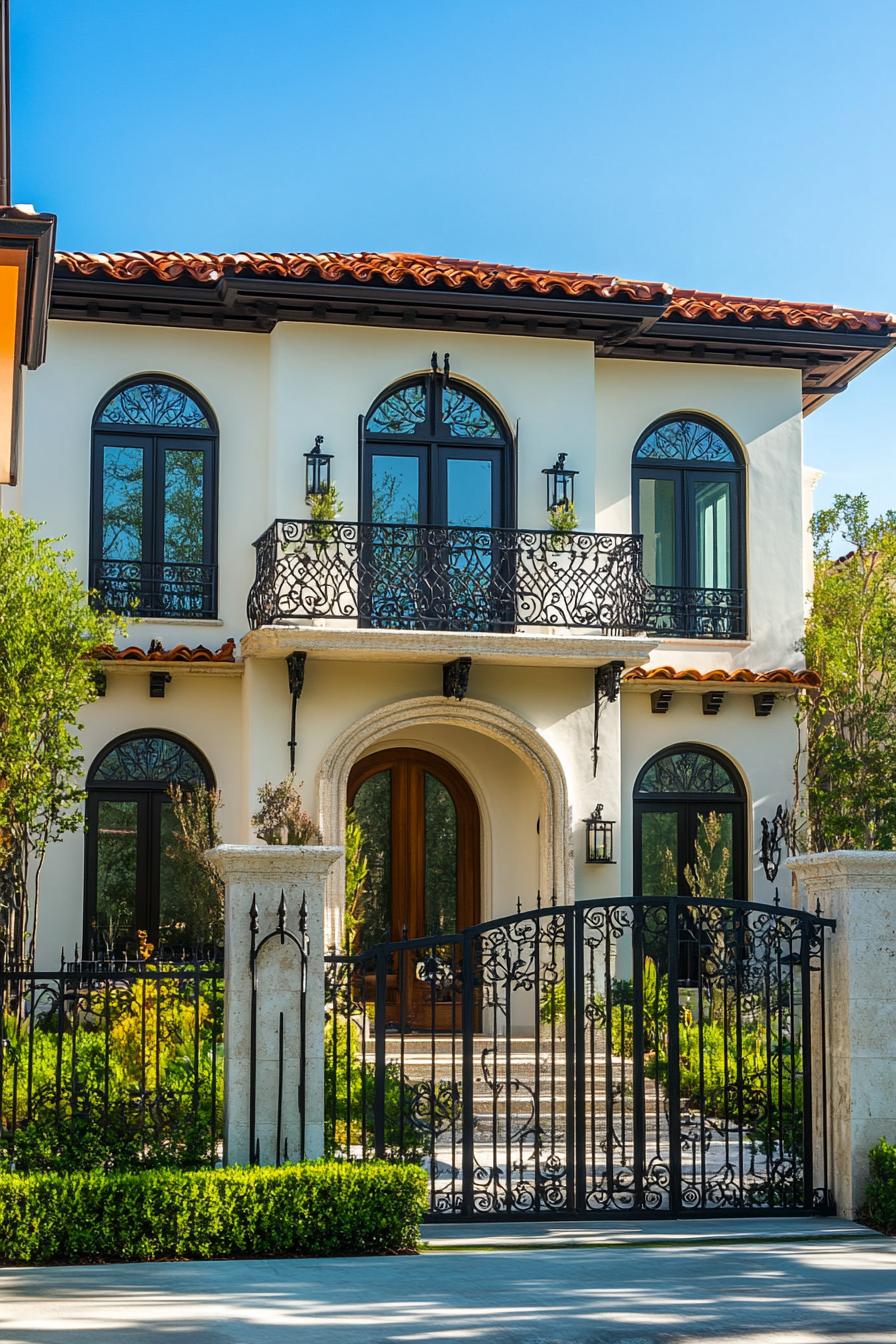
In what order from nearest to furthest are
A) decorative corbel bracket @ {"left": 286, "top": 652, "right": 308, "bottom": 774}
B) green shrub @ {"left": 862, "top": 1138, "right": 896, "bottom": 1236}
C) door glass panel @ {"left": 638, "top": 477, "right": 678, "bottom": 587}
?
green shrub @ {"left": 862, "top": 1138, "right": 896, "bottom": 1236}
decorative corbel bracket @ {"left": 286, "top": 652, "right": 308, "bottom": 774}
door glass panel @ {"left": 638, "top": 477, "right": 678, "bottom": 587}

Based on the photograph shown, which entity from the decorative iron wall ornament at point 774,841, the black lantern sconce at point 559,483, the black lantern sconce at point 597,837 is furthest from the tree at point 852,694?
the black lantern sconce at point 559,483

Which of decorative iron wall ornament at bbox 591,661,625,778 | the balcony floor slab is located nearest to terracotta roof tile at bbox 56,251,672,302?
the balcony floor slab

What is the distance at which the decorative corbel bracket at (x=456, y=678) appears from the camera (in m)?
18.0

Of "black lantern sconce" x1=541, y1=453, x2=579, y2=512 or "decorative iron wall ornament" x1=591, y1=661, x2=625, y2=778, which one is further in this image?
"black lantern sconce" x1=541, y1=453, x2=579, y2=512

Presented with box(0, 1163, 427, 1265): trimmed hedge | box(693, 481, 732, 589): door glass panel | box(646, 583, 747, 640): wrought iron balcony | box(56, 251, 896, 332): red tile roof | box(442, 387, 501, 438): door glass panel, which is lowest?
box(0, 1163, 427, 1265): trimmed hedge

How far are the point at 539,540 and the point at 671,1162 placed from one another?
8.89 meters

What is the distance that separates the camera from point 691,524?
797 inches

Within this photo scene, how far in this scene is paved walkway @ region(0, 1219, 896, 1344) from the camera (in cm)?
805

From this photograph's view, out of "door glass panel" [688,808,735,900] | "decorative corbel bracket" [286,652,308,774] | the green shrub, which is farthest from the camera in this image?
"door glass panel" [688,808,735,900]

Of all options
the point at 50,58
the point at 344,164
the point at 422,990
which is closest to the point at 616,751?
the point at 422,990

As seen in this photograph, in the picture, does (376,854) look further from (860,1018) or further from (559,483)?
(860,1018)

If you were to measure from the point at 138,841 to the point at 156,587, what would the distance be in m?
2.87

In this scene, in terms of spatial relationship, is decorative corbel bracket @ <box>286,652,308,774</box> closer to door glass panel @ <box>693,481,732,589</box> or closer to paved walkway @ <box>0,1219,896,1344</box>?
door glass panel @ <box>693,481,732,589</box>

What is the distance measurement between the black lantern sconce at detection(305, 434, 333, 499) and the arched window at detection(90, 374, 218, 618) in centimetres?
120
